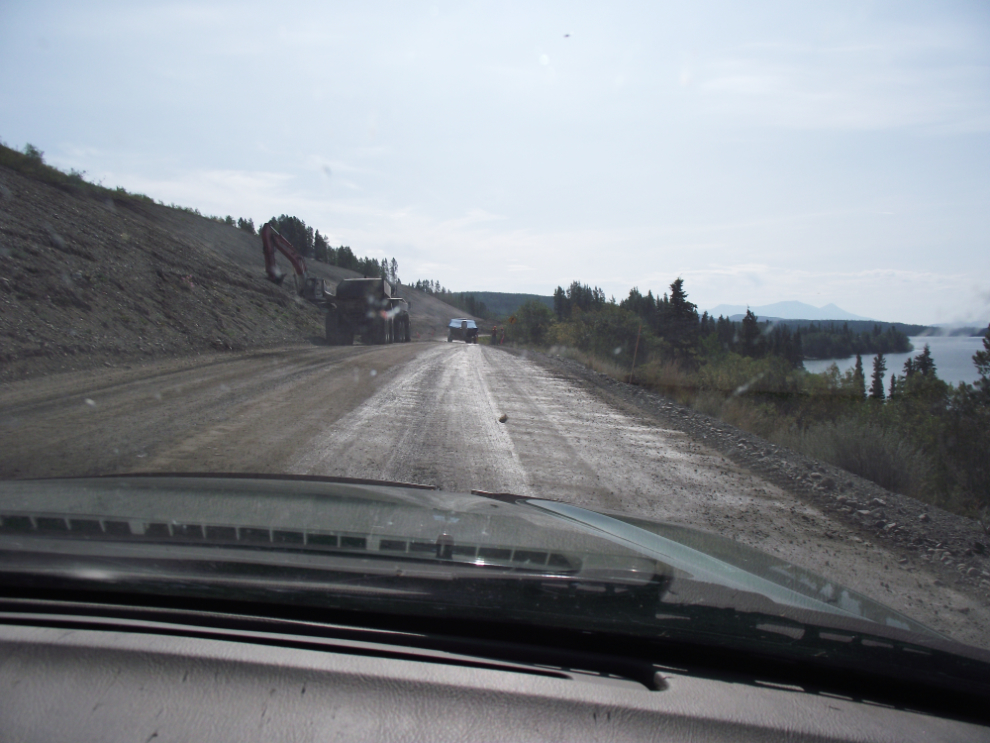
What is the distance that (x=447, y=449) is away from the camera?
7.34 meters

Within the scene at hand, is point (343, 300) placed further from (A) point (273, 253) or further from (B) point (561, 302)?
(B) point (561, 302)

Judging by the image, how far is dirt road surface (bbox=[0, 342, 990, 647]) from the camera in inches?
187

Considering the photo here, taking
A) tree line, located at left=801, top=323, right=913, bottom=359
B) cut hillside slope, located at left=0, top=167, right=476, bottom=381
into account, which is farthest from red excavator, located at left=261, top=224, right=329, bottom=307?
tree line, located at left=801, top=323, right=913, bottom=359

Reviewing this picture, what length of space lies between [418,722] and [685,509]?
14.9 ft

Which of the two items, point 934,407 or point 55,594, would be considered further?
point 934,407

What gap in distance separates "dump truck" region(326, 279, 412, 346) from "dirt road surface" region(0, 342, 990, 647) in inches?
687

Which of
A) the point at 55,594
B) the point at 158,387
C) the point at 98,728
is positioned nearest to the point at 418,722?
the point at 98,728

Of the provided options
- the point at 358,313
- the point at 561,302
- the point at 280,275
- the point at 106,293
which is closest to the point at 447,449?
the point at 106,293

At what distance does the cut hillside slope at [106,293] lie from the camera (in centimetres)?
1366

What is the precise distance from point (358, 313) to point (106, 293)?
13.8m

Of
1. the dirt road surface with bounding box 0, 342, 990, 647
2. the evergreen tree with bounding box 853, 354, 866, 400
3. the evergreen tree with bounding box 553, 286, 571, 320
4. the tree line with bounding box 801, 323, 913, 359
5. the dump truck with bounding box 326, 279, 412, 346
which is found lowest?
the dirt road surface with bounding box 0, 342, 990, 647

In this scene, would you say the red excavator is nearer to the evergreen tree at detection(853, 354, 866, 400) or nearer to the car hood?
the evergreen tree at detection(853, 354, 866, 400)

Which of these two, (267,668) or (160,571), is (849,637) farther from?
(160,571)

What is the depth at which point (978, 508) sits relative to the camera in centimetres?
796
